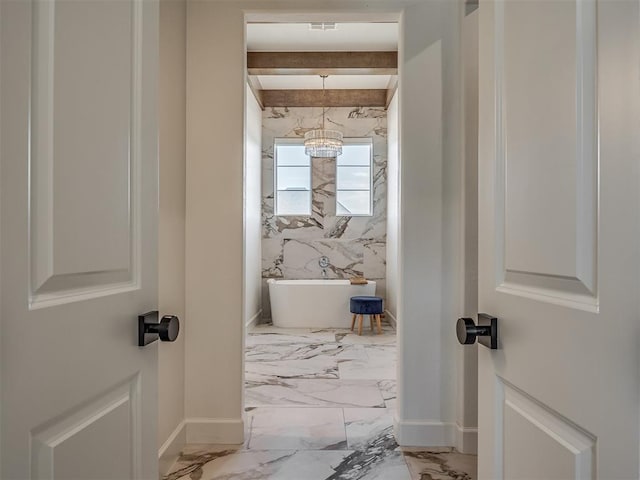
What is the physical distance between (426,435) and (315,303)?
3773mm

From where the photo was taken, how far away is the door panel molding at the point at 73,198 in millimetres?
687

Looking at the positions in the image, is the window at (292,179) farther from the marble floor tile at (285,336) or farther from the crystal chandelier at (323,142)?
the marble floor tile at (285,336)

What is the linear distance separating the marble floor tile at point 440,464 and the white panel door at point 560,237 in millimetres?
1331

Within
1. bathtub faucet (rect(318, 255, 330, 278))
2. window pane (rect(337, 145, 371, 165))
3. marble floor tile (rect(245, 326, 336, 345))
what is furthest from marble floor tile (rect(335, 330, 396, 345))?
window pane (rect(337, 145, 371, 165))

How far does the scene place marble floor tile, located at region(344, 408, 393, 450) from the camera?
2658 millimetres

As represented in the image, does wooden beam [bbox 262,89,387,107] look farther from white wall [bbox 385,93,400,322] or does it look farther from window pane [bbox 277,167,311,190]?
window pane [bbox 277,167,311,190]

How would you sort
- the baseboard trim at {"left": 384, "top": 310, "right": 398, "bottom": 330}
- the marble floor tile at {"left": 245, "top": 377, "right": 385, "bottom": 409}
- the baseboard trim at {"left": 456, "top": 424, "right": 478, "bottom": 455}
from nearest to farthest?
the baseboard trim at {"left": 456, "top": 424, "right": 478, "bottom": 455} < the marble floor tile at {"left": 245, "top": 377, "right": 385, "bottom": 409} < the baseboard trim at {"left": 384, "top": 310, "right": 398, "bottom": 330}

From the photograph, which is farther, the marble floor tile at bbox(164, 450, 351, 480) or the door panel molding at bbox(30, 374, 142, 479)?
the marble floor tile at bbox(164, 450, 351, 480)

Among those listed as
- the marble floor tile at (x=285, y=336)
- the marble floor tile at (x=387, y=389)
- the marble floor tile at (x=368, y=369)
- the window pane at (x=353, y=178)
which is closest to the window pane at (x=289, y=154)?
the window pane at (x=353, y=178)

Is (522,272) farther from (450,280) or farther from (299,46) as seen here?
(299,46)

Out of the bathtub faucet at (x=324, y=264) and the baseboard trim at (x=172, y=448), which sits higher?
the bathtub faucet at (x=324, y=264)

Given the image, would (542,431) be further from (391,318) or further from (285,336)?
(391,318)

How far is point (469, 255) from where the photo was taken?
2547mm

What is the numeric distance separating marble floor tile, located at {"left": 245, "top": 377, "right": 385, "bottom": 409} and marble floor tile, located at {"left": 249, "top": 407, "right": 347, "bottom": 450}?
0.14 meters
